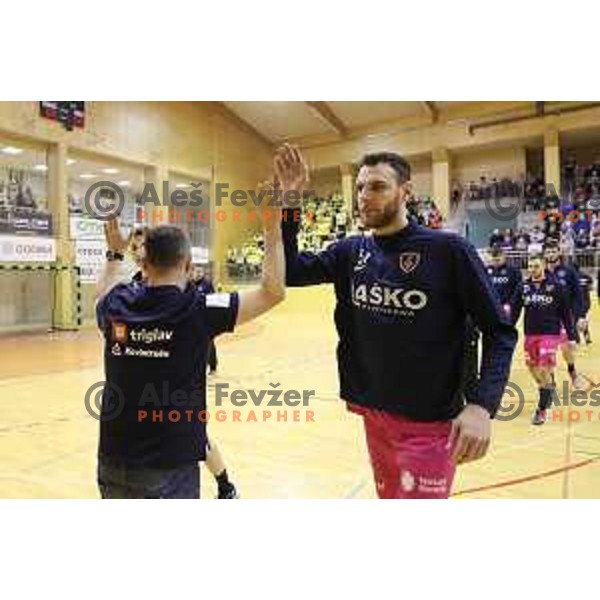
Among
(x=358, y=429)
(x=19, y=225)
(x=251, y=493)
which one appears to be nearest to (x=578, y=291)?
(x=358, y=429)

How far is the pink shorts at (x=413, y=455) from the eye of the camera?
7.42 ft

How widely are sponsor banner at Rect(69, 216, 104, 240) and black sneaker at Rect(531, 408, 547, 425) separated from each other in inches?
535

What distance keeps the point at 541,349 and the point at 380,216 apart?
4770mm

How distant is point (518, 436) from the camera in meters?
5.52

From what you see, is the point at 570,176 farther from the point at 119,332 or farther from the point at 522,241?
the point at 119,332

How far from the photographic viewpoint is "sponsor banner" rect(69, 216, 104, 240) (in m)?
17.1

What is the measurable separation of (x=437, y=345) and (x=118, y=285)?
125 cm

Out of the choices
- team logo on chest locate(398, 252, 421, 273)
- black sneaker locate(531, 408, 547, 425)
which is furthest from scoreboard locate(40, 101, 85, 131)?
team logo on chest locate(398, 252, 421, 273)

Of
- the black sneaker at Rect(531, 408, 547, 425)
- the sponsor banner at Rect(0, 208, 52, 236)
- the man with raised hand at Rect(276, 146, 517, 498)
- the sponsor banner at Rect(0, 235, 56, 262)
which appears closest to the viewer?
the man with raised hand at Rect(276, 146, 517, 498)

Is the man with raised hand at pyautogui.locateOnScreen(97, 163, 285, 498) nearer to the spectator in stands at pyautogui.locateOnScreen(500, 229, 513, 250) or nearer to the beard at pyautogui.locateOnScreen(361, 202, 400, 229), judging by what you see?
the beard at pyautogui.locateOnScreen(361, 202, 400, 229)

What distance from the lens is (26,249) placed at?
15203 mm

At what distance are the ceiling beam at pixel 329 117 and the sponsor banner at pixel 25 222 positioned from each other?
28.4ft

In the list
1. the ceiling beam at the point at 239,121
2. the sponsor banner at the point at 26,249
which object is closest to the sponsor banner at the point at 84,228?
the sponsor banner at the point at 26,249

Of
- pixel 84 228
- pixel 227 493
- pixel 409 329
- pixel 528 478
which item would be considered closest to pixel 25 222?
pixel 84 228
